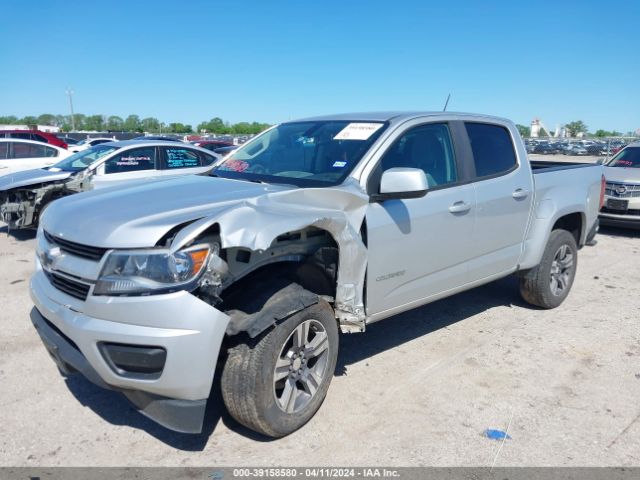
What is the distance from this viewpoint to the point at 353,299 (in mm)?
3309

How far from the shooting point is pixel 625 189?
30.3 ft

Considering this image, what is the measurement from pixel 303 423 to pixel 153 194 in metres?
1.66

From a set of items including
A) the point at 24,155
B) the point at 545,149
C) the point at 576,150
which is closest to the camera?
the point at 24,155

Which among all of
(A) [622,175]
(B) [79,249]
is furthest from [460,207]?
(A) [622,175]

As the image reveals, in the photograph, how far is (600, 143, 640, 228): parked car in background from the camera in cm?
917

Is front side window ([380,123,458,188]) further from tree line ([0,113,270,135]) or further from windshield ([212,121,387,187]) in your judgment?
tree line ([0,113,270,135])

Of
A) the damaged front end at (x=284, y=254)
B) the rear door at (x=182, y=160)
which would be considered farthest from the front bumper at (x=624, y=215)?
the damaged front end at (x=284, y=254)

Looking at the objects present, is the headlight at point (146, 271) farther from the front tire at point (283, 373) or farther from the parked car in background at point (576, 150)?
the parked car in background at point (576, 150)

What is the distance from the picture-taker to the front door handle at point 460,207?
12.9 ft

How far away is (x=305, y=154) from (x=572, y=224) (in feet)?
10.7

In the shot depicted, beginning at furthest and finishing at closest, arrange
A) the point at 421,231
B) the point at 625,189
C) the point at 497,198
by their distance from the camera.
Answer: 1. the point at 625,189
2. the point at 497,198
3. the point at 421,231

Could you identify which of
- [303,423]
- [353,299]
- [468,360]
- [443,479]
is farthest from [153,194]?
[468,360]

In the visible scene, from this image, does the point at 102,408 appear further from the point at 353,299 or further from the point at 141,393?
the point at 353,299

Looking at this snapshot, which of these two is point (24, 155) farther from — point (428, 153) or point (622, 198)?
point (622, 198)
